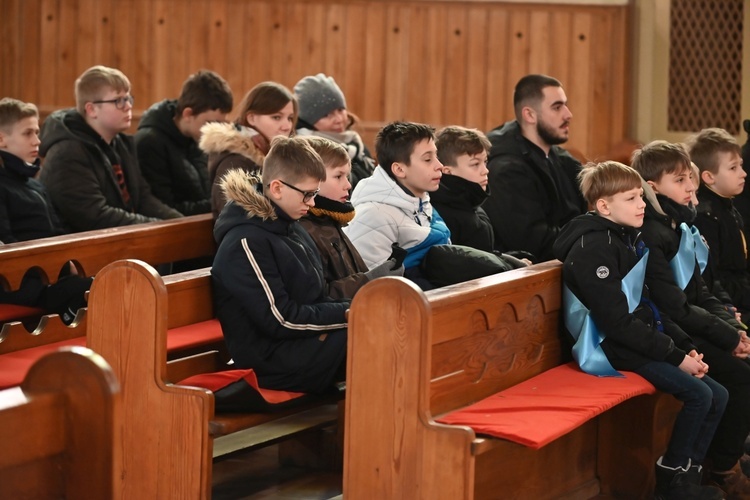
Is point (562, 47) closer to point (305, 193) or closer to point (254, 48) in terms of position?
point (254, 48)

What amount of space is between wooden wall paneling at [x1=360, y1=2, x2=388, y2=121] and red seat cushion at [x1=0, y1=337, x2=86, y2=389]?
4.94 meters

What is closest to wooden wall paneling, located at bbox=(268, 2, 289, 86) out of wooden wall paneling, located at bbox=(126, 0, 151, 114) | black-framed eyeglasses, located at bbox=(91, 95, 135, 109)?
wooden wall paneling, located at bbox=(126, 0, 151, 114)

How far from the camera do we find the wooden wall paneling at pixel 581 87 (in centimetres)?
891

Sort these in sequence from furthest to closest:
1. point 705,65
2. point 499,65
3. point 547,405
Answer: point 499,65
point 705,65
point 547,405

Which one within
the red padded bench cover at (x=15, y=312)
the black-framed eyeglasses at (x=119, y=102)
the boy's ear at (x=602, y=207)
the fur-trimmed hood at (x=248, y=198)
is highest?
the black-framed eyeglasses at (x=119, y=102)

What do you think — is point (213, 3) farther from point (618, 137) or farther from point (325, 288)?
point (325, 288)

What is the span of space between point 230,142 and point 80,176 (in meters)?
0.83

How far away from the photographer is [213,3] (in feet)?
29.6

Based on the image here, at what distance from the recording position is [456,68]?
9.02 meters

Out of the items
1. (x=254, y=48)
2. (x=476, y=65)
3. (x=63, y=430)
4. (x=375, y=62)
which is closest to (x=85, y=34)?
(x=254, y=48)

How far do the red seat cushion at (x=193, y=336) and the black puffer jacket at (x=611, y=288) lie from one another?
1364 millimetres

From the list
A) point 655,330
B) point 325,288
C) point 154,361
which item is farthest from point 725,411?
point 154,361

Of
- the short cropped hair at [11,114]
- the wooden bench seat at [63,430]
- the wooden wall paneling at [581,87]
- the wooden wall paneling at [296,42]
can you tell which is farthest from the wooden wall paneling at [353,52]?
the wooden bench seat at [63,430]

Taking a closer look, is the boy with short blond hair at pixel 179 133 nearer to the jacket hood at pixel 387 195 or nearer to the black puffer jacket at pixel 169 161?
the black puffer jacket at pixel 169 161
